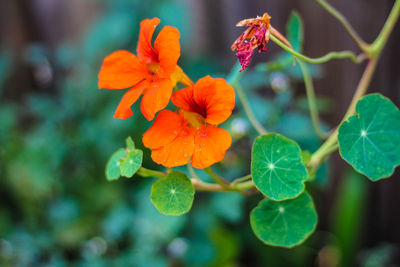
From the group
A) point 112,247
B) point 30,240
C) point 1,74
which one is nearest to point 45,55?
point 1,74

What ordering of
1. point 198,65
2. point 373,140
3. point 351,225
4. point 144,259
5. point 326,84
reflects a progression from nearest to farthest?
point 373,140
point 144,259
point 351,225
point 326,84
point 198,65

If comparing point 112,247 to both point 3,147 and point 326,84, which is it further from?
point 326,84

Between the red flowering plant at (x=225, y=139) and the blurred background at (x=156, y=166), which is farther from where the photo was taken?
the blurred background at (x=156, y=166)

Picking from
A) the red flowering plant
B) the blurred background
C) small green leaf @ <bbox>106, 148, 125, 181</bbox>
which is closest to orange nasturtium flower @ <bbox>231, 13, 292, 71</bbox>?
the red flowering plant

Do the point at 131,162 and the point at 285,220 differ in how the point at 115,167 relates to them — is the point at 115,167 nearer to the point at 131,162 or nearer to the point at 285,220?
Answer: the point at 131,162

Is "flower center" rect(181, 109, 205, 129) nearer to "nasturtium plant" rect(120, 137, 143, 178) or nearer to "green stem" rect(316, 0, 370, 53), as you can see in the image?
"nasturtium plant" rect(120, 137, 143, 178)

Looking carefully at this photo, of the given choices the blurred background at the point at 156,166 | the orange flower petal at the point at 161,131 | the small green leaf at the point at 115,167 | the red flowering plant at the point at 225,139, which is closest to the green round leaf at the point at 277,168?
the red flowering plant at the point at 225,139

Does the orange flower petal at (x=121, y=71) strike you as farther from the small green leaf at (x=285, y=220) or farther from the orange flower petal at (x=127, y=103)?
the small green leaf at (x=285, y=220)

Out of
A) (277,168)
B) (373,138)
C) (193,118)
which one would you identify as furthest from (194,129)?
(373,138)
